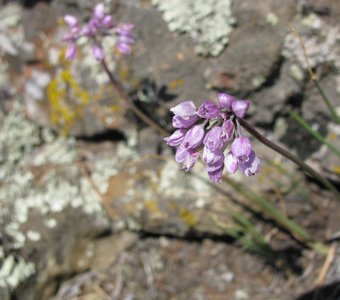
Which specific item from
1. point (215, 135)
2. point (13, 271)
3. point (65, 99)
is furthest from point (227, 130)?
point (65, 99)

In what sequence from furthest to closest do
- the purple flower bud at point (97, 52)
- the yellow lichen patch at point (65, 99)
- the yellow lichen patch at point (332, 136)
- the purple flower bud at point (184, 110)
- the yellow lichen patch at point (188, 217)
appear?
the yellow lichen patch at point (65, 99) < the yellow lichen patch at point (188, 217) < the yellow lichen patch at point (332, 136) < the purple flower bud at point (97, 52) < the purple flower bud at point (184, 110)

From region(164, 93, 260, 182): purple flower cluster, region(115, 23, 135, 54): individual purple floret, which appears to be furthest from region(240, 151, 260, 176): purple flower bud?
region(115, 23, 135, 54): individual purple floret

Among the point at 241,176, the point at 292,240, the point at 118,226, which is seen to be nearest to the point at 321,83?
the point at 241,176

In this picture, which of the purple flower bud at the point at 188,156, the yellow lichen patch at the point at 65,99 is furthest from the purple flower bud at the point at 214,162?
the yellow lichen patch at the point at 65,99

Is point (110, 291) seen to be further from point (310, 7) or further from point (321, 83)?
point (310, 7)

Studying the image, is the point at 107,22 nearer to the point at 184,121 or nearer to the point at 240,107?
the point at 184,121

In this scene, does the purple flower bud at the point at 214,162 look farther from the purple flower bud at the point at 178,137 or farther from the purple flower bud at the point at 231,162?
the purple flower bud at the point at 178,137
